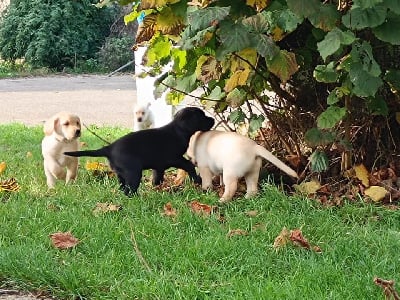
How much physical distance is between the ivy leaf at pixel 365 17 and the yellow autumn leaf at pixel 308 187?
4.73 feet

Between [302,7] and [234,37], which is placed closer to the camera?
[302,7]

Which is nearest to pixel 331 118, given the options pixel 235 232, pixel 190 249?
pixel 235 232

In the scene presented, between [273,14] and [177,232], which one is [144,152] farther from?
[273,14]

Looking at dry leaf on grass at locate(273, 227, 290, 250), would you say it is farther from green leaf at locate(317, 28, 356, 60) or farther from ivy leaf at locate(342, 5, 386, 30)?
ivy leaf at locate(342, 5, 386, 30)

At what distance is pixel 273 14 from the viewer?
Result: 4.14 m

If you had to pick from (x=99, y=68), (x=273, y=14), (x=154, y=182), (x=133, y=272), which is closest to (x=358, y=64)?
(x=273, y=14)

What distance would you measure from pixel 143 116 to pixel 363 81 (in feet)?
13.2

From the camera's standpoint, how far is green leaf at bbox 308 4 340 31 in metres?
3.93

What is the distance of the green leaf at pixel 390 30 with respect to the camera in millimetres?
3898

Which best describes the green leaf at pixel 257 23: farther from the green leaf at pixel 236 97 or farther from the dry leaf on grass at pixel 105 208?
the dry leaf on grass at pixel 105 208

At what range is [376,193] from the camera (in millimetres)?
4816

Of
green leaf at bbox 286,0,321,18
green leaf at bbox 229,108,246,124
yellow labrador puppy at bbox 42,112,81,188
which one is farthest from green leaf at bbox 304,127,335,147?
yellow labrador puppy at bbox 42,112,81,188

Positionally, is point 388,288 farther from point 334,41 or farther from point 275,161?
point 275,161

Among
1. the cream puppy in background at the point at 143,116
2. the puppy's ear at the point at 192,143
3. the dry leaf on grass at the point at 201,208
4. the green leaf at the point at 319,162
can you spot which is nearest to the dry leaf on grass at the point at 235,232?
the dry leaf on grass at the point at 201,208
